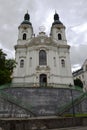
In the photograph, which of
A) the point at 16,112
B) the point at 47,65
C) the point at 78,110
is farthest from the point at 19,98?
the point at 47,65

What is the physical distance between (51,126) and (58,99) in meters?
10.8

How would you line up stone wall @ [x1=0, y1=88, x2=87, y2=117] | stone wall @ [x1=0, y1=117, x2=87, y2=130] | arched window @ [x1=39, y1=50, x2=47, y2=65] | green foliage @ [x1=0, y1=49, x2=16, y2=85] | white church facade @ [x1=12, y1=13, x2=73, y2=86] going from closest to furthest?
stone wall @ [x1=0, y1=117, x2=87, y2=130] → stone wall @ [x1=0, y1=88, x2=87, y2=117] → green foliage @ [x1=0, y1=49, x2=16, y2=85] → white church facade @ [x1=12, y1=13, x2=73, y2=86] → arched window @ [x1=39, y1=50, x2=47, y2=65]

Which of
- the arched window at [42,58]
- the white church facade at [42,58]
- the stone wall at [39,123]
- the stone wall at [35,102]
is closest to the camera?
the stone wall at [39,123]

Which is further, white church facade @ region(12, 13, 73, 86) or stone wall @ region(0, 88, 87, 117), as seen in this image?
white church facade @ region(12, 13, 73, 86)

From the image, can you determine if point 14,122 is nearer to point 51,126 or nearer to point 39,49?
point 51,126

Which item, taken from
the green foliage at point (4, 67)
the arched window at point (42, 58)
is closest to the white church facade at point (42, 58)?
the arched window at point (42, 58)

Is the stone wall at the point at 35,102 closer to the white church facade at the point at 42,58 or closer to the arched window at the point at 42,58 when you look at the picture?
the white church facade at the point at 42,58

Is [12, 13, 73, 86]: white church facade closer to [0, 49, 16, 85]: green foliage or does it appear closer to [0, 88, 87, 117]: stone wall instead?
[0, 49, 16, 85]: green foliage

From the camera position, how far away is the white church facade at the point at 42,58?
33219 millimetres

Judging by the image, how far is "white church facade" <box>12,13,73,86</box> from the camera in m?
33.2

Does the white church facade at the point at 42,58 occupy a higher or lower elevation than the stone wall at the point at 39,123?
higher

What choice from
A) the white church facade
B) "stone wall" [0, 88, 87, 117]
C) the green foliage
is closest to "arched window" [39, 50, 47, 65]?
the white church facade

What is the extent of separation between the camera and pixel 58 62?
3525 cm

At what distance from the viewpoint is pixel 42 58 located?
116ft
